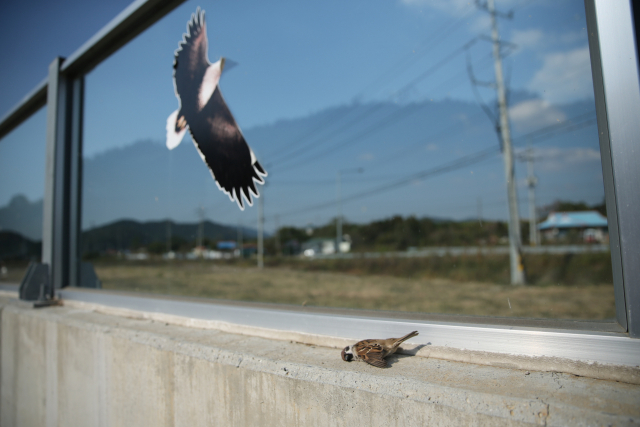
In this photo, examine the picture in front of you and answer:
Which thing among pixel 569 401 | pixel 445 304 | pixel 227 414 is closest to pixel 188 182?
pixel 227 414

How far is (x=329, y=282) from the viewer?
15484mm

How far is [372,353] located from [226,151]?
165 cm

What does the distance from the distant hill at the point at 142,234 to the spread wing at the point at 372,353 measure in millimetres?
Result: 2409

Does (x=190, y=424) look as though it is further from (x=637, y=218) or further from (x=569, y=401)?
(x=637, y=218)

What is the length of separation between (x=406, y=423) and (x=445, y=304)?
870cm

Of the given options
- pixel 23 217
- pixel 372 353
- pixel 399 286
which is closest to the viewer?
pixel 372 353

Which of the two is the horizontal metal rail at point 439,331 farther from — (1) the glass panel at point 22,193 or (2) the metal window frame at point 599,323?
(1) the glass panel at point 22,193

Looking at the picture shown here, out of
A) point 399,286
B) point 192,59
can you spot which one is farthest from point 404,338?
point 399,286

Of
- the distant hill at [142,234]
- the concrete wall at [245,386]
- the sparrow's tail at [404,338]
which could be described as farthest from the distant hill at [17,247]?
the sparrow's tail at [404,338]

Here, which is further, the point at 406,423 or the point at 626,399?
the point at 406,423

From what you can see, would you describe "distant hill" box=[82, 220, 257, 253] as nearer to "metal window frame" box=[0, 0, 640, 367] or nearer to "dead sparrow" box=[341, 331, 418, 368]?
"metal window frame" box=[0, 0, 640, 367]

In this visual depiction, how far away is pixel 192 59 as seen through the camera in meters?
2.88

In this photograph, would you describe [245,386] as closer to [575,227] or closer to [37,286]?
[37,286]

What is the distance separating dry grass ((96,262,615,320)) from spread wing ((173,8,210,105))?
2207 millimetres
